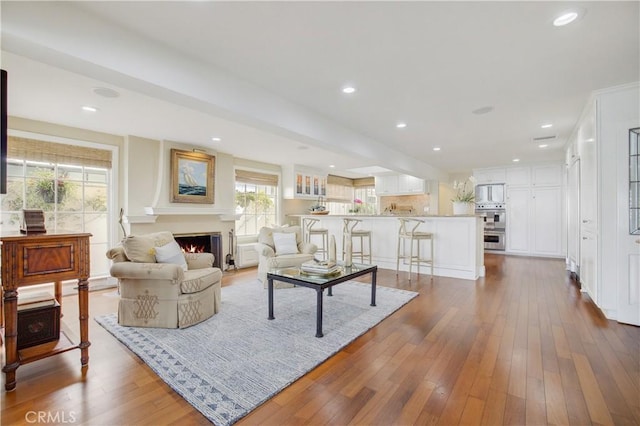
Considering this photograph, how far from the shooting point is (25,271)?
6.09ft

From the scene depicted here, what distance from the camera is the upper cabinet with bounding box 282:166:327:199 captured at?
723 centimetres

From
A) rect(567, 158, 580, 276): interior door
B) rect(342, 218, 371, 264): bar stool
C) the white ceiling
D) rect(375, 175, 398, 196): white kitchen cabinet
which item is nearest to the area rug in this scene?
rect(342, 218, 371, 264): bar stool

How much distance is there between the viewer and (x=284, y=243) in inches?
182

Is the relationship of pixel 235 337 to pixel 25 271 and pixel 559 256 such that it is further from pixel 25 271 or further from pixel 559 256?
pixel 559 256

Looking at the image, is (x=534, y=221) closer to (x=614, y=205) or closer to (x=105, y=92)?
(x=614, y=205)

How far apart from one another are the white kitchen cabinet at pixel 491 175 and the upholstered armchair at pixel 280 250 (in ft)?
19.2

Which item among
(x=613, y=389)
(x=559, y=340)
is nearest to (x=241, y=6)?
(x=613, y=389)

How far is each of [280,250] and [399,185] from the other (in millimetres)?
5164

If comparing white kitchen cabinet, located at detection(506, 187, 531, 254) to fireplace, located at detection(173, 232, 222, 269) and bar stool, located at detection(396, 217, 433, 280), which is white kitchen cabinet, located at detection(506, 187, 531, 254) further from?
fireplace, located at detection(173, 232, 222, 269)

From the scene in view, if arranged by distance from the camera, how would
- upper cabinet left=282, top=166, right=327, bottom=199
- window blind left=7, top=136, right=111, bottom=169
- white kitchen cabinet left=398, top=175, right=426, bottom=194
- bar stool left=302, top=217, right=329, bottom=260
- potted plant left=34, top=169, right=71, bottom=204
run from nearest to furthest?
window blind left=7, top=136, right=111, bottom=169 → potted plant left=34, top=169, right=71, bottom=204 → bar stool left=302, top=217, right=329, bottom=260 → upper cabinet left=282, top=166, right=327, bottom=199 → white kitchen cabinet left=398, top=175, right=426, bottom=194

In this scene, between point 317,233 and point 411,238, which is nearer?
point 411,238

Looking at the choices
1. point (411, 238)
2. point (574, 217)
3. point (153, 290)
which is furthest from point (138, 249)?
point (574, 217)

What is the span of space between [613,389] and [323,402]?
1854 millimetres

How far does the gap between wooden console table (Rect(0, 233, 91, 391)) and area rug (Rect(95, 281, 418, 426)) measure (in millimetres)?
702
